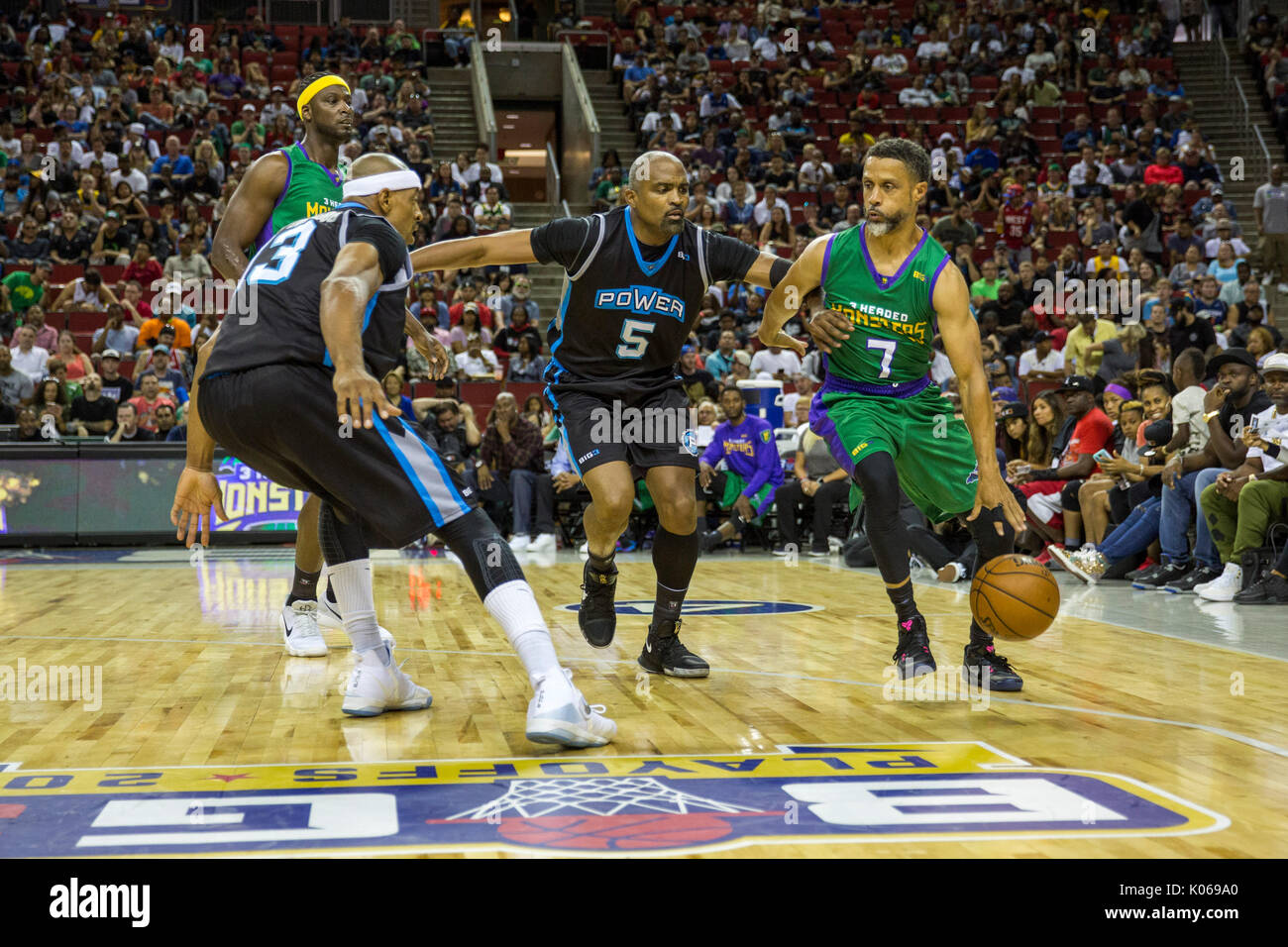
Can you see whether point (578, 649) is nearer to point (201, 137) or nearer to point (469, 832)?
point (469, 832)

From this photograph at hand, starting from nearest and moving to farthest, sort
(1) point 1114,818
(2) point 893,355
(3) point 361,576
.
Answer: (1) point 1114,818, (3) point 361,576, (2) point 893,355

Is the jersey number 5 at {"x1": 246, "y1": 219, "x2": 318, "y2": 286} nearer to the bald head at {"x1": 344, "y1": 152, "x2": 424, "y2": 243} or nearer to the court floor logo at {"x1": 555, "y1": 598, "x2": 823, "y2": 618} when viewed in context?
the bald head at {"x1": 344, "y1": 152, "x2": 424, "y2": 243}

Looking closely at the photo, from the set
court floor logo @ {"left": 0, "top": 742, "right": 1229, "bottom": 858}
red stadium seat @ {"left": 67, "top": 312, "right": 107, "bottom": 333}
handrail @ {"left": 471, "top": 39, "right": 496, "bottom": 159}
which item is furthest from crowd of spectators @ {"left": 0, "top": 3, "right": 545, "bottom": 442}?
court floor logo @ {"left": 0, "top": 742, "right": 1229, "bottom": 858}

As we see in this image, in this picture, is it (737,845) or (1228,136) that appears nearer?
(737,845)

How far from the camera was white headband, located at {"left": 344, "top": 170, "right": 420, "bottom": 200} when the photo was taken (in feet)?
13.4

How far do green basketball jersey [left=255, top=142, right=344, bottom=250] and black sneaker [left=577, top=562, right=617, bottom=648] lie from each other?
1.86 m

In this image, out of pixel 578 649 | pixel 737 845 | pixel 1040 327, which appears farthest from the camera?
pixel 1040 327

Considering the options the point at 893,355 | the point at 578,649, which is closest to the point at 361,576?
the point at 578,649

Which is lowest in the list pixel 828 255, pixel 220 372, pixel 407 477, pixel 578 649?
pixel 578 649

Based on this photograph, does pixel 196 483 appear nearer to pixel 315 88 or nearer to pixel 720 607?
pixel 315 88

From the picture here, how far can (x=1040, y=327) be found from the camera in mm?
16156

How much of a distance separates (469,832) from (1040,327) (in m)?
14.6

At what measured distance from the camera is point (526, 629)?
145 inches

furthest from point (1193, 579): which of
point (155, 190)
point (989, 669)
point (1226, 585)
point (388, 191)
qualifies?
point (155, 190)
